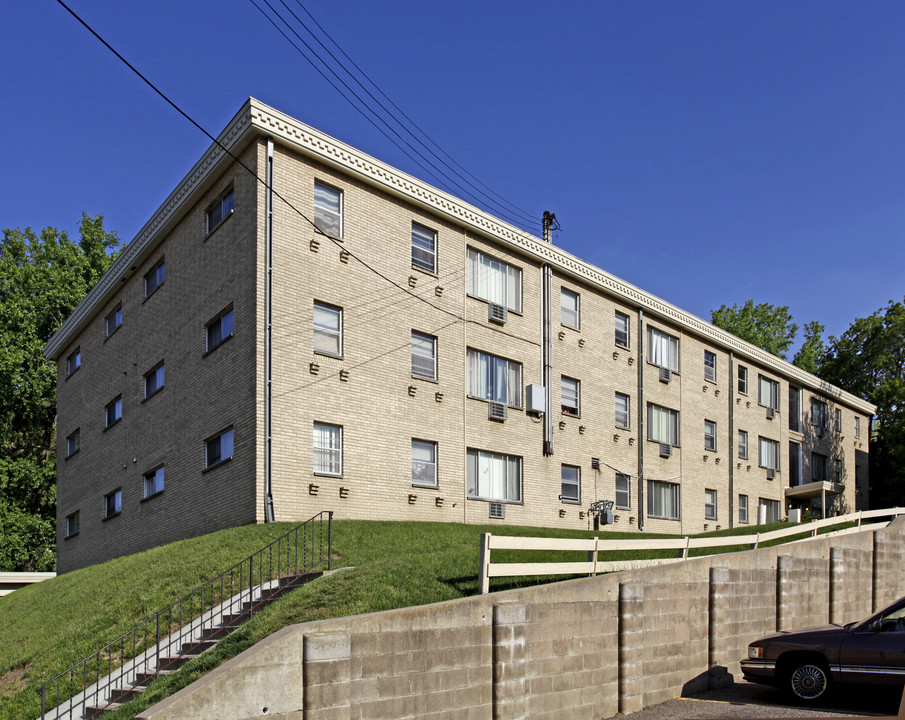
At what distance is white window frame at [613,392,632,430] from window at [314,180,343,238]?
1276 cm

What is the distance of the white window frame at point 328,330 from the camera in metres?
22.4

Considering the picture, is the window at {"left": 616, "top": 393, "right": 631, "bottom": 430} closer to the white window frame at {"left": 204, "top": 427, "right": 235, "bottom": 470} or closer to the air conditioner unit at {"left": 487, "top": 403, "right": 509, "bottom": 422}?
the air conditioner unit at {"left": 487, "top": 403, "right": 509, "bottom": 422}

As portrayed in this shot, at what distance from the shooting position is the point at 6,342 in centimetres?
4344

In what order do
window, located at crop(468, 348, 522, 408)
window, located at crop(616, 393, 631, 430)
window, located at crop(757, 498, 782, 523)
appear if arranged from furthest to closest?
window, located at crop(757, 498, 782, 523)
window, located at crop(616, 393, 631, 430)
window, located at crop(468, 348, 522, 408)

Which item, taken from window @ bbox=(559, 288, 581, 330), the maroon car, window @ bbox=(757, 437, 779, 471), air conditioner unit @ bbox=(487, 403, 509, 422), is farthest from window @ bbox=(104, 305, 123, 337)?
window @ bbox=(757, 437, 779, 471)

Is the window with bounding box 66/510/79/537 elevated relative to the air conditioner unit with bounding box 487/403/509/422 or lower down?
lower down

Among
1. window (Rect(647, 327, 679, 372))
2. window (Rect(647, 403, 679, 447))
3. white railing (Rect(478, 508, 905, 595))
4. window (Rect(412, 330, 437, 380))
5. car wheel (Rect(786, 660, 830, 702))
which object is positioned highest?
window (Rect(647, 327, 679, 372))

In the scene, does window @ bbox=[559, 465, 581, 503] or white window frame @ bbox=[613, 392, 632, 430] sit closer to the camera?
window @ bbox=[559, 465, 581, 503]

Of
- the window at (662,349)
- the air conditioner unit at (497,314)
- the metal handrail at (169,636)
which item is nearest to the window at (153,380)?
the air conditioner unit at (497,314)

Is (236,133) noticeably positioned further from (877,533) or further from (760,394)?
(760,394)

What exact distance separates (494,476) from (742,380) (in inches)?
695

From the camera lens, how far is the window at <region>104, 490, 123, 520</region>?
28.4 metres

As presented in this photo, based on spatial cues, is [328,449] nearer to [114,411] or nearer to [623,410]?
[114,411]

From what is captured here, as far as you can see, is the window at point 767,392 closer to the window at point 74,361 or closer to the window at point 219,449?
the window at point 219,449
